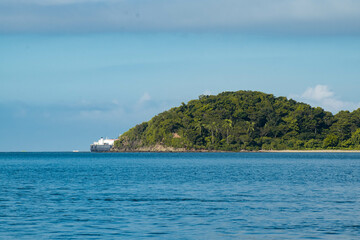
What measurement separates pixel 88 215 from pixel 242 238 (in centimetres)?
1142

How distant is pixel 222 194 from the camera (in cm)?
4619

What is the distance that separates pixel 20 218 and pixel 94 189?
65.2 feet

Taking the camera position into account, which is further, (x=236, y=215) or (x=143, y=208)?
(x=143, y=208)

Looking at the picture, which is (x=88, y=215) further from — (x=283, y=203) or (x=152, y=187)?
(x=152, y=187)

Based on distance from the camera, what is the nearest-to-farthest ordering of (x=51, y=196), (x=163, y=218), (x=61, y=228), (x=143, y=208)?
(x=61, y=228) < (x=163, y=218) < (x=143, y=208) < (x=51, y=196)

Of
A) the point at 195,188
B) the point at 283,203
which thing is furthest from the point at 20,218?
the point at 195,188

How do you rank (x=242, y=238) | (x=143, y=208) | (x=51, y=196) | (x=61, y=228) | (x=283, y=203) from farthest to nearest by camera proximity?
(x=51, y=196)
(x=283, y=203)
(x=143, y=208)
(x=61, y=228)
(x=242, y=238)

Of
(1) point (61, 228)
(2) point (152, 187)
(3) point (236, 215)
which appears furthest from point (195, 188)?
(1) point (61, 228)

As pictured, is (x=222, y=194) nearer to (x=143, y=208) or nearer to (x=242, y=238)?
(x=143, y=208)

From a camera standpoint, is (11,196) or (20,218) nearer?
(20,218)

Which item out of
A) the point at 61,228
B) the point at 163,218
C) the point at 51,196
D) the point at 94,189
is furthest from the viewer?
the point at 94,189

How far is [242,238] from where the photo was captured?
25844 millimetres

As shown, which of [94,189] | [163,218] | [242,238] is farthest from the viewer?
[94,189]

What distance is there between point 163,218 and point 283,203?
10767 millimetres
